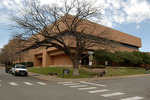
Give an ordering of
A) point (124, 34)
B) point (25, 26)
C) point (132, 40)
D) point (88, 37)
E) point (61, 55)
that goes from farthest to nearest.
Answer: point (132, 40) < point (124, 34) < point (61, 55) < point (88, 37) < point (25, 26)

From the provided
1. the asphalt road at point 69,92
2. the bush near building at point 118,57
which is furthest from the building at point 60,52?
the asphalt road at point 69,92

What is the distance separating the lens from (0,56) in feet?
202

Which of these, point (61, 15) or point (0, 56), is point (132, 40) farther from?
point (0, 56)

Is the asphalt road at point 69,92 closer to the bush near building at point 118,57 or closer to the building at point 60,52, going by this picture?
the bush near building at point 118,57

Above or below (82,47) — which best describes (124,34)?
above

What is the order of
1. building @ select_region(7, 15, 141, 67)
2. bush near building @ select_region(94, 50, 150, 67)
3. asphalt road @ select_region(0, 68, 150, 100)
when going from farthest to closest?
1. building @ select_region(7, 15, 141, 67)
2. bush near building @ select_region(94, 50, 150, 67)
3. asphalt road @ select_region(0, 68, 150, 100)

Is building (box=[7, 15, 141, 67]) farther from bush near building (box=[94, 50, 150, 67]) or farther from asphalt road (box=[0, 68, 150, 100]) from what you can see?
asphalt road (box=[0, 68, 150, 100])

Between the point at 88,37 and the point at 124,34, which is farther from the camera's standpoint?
the point at 124,34

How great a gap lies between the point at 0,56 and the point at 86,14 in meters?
54.9

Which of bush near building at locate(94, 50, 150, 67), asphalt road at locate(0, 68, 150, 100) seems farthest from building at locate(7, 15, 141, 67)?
asphalt road at locate(0, 68, 150, 100)

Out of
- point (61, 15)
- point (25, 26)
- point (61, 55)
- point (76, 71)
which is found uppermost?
point (61, 15)

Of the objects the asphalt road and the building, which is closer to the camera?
the asphalt road

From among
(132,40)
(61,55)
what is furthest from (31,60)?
(132,40)

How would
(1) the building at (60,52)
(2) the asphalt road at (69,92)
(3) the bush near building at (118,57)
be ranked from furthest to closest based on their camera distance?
(1) the building at (60,52) → (3) the bush near building at (118,57) → (2) the asphalt road at (69,92)
